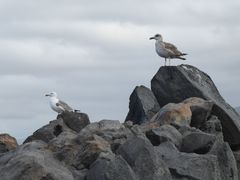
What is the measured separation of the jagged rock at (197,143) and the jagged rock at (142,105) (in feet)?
28.4

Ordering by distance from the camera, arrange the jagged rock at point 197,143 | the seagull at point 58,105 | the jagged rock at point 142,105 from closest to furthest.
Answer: the jagged rock at point 197,143 < the jagged rock at point 142,105 < the seagull at point 58,105

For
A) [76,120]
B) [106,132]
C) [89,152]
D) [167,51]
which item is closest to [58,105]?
[167,51]

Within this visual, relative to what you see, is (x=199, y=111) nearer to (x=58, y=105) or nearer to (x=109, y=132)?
(x=109, y=132)

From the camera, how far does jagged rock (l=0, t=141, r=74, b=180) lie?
2092 centimetres

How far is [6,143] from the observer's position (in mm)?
31781

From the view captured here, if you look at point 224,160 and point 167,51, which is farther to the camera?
point 167,51

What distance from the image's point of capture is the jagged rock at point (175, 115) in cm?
3016

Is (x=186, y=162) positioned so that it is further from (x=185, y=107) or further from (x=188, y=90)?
(x=188, y=90)

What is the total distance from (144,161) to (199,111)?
34.2 ft

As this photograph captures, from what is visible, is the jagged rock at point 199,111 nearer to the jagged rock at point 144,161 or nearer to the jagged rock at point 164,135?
the jagged rock at point 164,135

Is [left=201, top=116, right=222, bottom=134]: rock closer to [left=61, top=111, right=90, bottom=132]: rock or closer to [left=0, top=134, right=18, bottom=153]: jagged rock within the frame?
[left=61, top=111, right=90, bottom=132]: rock

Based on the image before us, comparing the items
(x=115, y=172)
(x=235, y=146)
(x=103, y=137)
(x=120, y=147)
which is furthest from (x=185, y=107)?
(x=115, y=172)

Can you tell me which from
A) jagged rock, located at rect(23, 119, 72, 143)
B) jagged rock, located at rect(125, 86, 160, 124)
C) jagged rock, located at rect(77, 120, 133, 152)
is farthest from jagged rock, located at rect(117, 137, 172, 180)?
jagged rock, located at rect(125, 86, 160, 124)

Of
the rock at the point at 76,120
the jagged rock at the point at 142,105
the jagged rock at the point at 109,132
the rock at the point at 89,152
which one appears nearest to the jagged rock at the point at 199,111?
the jagged rock at the point at 142,105
